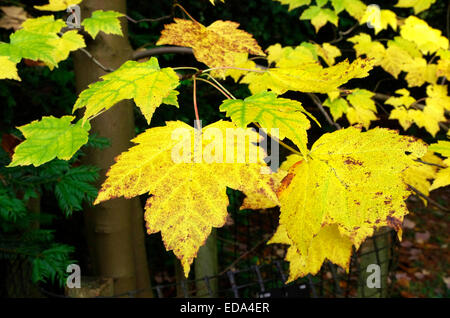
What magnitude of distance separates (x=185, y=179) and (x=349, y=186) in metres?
0.29

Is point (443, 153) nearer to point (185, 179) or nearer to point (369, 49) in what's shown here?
point (185, 179)

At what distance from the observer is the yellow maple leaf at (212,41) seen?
82 cm

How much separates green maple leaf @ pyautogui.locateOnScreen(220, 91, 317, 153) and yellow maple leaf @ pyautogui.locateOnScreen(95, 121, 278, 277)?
0.04 metres

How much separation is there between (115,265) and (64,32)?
1.13 meters

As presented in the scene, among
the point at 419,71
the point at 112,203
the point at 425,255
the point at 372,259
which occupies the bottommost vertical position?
the point at 425,255

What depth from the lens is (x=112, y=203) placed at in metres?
1.69

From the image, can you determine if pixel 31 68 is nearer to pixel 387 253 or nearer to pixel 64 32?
pixel 64 32

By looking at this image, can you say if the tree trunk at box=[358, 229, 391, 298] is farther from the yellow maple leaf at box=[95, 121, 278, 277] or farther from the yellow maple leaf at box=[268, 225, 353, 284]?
the yellow maple leaf at box=[95, 121, 278, 277]

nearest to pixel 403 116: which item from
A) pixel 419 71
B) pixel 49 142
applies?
pixel 419 71

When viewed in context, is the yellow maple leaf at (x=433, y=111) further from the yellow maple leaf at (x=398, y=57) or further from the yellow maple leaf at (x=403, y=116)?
the yellow maple leaf at (x=398, y=57)

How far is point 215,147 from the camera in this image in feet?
2.11
